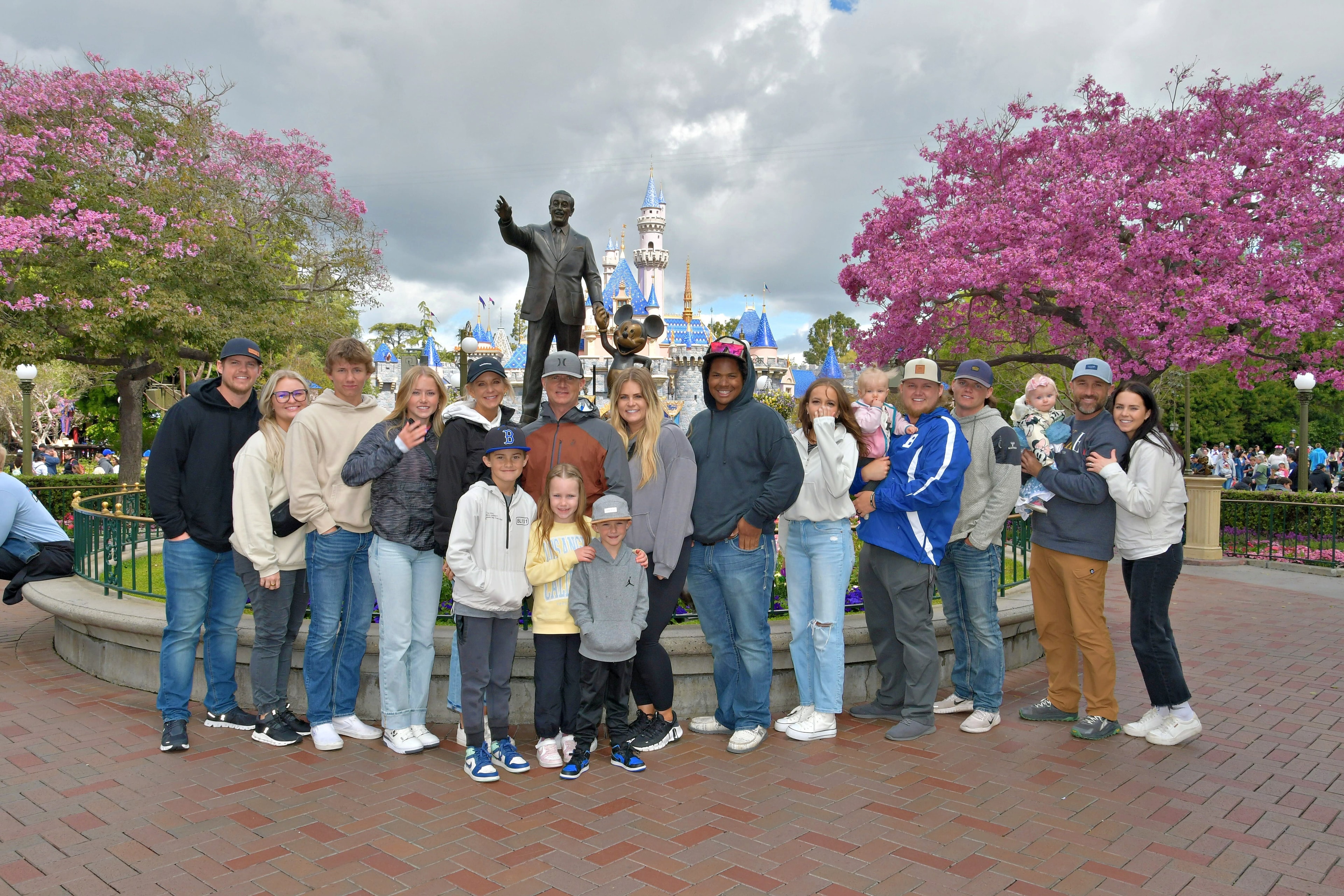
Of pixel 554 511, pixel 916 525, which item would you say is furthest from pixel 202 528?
pixel 916 525

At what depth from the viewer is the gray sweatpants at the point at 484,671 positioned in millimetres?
4082

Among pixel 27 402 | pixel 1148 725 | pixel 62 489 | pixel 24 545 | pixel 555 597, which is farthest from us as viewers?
pixel 27 402

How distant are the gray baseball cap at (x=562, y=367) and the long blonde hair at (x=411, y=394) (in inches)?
23.4

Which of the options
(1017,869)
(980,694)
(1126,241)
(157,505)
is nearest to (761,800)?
(1017,869)

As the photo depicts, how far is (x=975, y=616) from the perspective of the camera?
484 centimetres

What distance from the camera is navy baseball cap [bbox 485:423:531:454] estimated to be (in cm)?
408

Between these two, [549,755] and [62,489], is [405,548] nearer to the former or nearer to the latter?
[549,755]

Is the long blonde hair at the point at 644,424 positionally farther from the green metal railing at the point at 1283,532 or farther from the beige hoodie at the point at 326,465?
the green metal railing at the point at 1283,532

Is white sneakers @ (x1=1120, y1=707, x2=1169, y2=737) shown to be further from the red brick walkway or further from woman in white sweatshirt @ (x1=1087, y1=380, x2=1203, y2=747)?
the red brick walkway

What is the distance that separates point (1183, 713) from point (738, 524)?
2666mm

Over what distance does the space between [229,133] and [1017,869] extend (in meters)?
20.6

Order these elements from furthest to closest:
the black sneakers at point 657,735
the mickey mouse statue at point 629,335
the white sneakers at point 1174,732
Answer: the mickey mouse statue at point 629,335 < the white sneakers at point 1174,732 < the black sneakers at point 657,735

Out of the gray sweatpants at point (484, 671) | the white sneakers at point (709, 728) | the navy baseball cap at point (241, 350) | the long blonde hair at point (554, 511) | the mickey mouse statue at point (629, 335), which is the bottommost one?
the white sneakers at point (709, 728)

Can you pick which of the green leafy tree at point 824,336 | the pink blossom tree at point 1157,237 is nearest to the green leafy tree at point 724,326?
the green leafy tree at point 824,336
